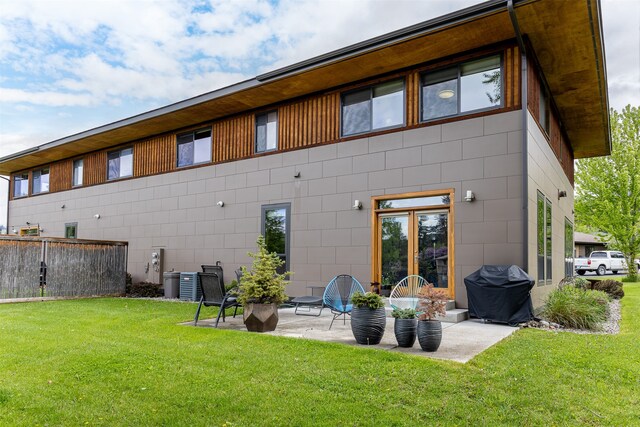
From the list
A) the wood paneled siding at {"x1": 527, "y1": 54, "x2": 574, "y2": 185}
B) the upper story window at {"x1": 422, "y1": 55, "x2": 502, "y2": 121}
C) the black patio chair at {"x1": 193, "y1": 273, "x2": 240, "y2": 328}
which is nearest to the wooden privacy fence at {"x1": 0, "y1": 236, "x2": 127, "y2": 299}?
the black patio chair at {"x1": 193, "y1": 273, "x2": 240, "y2": 328}

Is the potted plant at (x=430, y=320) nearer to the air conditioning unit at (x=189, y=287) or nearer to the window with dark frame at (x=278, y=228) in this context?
the window with dark frame at (x=278, y=228)

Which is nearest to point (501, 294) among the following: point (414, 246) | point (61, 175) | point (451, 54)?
point (414, 246)

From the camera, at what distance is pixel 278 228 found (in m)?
11.2

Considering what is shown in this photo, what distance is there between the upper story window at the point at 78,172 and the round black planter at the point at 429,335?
50.2 ft

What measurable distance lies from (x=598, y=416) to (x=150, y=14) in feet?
35.2

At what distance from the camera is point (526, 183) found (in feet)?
25.7

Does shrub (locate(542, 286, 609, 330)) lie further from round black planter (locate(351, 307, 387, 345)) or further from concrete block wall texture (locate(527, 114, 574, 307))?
round black planter (locate(351, 307, 387, 345))

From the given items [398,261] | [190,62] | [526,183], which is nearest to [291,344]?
[398,261]

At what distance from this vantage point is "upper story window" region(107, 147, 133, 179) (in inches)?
600

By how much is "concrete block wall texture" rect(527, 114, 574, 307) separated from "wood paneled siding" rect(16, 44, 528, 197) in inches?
Answer: 28.9

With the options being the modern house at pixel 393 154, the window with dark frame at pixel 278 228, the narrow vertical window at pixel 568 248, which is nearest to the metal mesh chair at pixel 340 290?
the modern house at pixel 393 154

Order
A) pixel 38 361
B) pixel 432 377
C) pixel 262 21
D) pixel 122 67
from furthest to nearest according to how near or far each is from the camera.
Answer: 1. pixel 122 67
2. pixel 262 21
3. pixel 38 361
4. pixel 432 377

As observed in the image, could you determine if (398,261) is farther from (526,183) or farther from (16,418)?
(16,418)

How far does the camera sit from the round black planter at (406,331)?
17.8 ft
